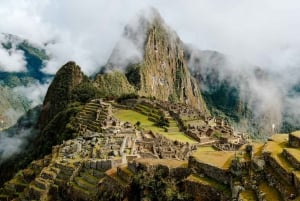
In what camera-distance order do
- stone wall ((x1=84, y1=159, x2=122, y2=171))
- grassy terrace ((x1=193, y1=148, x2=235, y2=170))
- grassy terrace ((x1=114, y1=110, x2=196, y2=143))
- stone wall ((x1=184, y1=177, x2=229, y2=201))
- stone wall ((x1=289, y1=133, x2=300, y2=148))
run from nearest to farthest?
stone wall ((x1=184, y1=177, x2=229, y2=201)) → stone wall ((x1=289, y1=133, x2=300, y2=148)) → grassy terrace ((x1=193, y1=148, x2=235, y2=170)) → stone wall ((x1=84, y1=159, x2=122, y2=171)) → grassy terrace ((x1=114, y1=110, x2=196, y2=143))

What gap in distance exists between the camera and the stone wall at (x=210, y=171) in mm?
18688

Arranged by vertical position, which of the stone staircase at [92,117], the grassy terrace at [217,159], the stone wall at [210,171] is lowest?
the stone wall at [210,171]

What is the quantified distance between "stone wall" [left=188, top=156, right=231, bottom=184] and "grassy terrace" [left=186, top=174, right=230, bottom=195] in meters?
0.15

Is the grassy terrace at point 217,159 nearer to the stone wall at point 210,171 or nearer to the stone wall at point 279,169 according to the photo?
the stone wall at point 210,171

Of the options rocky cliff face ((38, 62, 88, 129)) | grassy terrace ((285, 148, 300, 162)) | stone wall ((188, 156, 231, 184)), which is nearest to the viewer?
grassy terrace ((285, 148, 300, 162))

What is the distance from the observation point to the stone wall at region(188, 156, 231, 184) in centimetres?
1869

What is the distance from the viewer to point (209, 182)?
19219 millimetres

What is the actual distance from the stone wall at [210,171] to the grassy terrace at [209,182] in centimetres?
15

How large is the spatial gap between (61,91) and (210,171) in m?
117

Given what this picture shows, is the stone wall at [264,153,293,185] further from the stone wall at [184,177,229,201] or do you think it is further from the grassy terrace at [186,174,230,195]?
the stone wall at [184,177,229,201]

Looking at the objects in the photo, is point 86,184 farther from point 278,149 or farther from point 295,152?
point 295,152

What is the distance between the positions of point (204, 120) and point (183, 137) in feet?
85.5

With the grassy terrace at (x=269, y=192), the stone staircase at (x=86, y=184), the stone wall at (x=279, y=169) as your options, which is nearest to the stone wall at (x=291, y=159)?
the stone wall at (x=279, y=169)

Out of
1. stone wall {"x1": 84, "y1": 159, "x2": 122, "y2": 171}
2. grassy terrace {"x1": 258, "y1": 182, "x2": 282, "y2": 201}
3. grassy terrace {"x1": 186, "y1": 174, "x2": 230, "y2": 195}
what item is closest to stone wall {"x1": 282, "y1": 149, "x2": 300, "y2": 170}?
grassy terrace {"x1": 258, "y1": 182, "x2": 282, "y2": 201}
